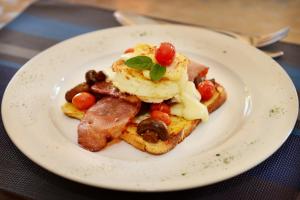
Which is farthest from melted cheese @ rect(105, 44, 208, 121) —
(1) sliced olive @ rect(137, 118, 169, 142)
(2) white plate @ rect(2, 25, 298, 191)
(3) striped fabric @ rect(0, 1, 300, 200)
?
(3) striped fabric @ rect(0, 1, 300, 200)

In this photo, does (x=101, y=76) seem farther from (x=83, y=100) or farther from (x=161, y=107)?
(x=161, y=107)

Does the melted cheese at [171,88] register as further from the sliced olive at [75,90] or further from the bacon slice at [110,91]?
the sliced olive at [75,90]

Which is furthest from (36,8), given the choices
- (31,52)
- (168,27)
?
(168,27)

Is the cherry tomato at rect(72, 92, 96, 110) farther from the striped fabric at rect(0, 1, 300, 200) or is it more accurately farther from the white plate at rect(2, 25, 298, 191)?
the striped fabric at rect(0, 1, 300, 200)

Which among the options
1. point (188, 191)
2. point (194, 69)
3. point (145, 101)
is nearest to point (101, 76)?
point (145, 101)

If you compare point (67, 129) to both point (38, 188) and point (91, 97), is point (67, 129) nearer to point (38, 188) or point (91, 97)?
point (91, 97)
